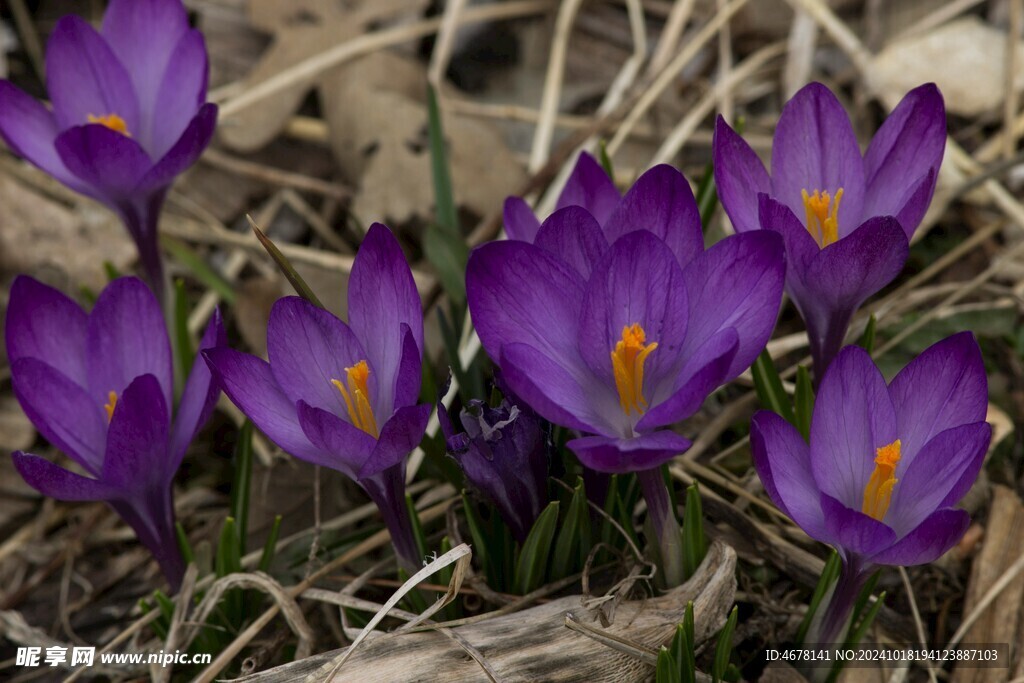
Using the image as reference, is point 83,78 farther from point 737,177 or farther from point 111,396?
point 737,177

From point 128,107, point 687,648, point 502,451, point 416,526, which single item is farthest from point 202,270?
point 687,648

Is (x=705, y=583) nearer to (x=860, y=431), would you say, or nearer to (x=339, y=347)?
(x=860, y=431)

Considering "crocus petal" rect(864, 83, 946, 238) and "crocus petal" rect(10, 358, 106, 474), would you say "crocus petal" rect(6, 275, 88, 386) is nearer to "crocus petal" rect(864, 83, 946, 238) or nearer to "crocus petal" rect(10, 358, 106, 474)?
"crocus petal" rect(10, 358, 106, 474)

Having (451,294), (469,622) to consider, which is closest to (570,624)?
(469,622)

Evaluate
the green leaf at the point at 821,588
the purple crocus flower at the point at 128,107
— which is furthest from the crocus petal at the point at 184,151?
the green leaf at the point at 821,588

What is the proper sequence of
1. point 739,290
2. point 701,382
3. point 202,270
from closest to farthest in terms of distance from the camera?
point 701,382 → point 739,290 → point 202,270

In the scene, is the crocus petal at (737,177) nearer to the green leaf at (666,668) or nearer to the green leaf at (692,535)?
the green leaf at (692,535)

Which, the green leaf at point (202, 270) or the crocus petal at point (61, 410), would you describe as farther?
the green leaf at point (202, 270)
